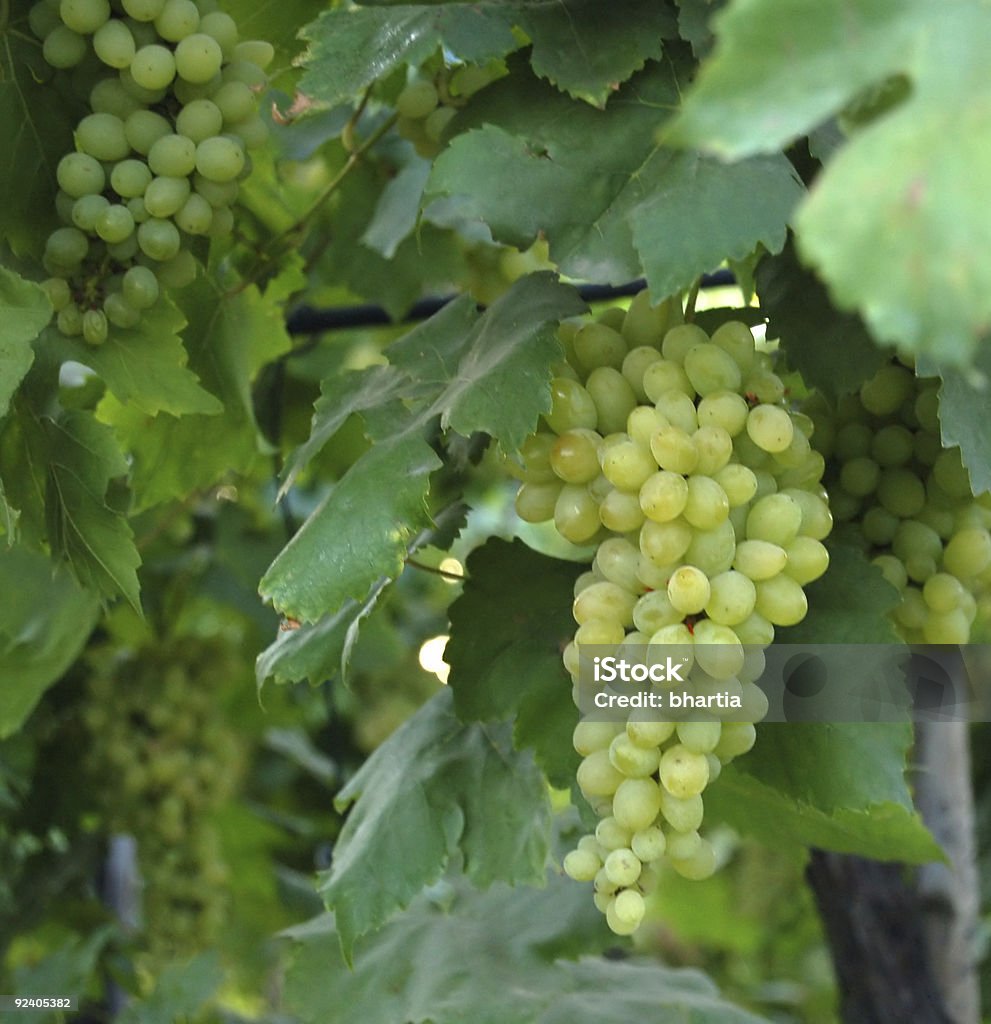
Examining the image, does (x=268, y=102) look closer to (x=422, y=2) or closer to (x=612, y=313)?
(x=422, y=2)

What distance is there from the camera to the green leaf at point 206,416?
909 millimetres

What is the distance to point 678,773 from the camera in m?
0.55

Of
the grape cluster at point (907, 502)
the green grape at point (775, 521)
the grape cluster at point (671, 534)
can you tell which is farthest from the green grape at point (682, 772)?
the grape cluster at point (907, 502)

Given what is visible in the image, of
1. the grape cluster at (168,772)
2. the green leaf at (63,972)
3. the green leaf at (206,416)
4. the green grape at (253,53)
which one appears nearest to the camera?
the green grape at (253,53)

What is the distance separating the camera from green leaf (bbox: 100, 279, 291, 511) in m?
0.91

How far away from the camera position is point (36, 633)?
111cm

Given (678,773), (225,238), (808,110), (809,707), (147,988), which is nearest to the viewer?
(808,110)

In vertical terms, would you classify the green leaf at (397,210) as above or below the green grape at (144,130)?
below

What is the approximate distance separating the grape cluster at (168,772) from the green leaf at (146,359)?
2.06 feet

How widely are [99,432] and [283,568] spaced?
0.60ft

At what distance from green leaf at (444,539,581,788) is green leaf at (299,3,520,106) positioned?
26 centimetres

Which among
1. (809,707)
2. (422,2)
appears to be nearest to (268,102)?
(422,2)

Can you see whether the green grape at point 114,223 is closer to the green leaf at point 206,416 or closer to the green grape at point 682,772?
the green leaf at point 206,416

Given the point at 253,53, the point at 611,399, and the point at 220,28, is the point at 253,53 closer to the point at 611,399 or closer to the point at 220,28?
the point at 220,28
